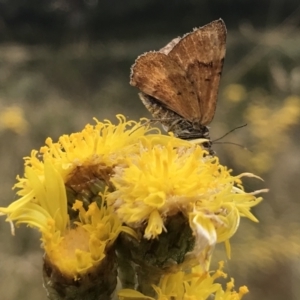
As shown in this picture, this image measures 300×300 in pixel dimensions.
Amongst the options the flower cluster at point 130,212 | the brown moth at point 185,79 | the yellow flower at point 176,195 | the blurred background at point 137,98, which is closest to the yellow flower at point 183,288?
the flower cluster at point 130,212

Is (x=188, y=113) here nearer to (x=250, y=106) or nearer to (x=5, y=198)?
(x=5, y=198)

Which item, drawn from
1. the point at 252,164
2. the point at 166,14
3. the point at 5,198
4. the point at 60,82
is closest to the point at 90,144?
the point at 5,198

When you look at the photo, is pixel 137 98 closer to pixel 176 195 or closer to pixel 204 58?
pixel 204 58

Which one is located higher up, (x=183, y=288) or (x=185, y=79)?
(x=185, y=79)

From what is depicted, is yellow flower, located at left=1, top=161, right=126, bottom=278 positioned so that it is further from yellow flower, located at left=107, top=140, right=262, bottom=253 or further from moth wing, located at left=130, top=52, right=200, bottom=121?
moth wing, located at left=130, top=52, right=200, bottom=121

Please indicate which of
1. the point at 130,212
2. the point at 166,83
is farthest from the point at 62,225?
the point at 166,83

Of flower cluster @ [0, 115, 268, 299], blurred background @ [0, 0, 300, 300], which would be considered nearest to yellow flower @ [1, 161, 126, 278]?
flower cluster @ [0, 115, 268, 299]

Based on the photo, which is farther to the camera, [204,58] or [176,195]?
[204,58]
